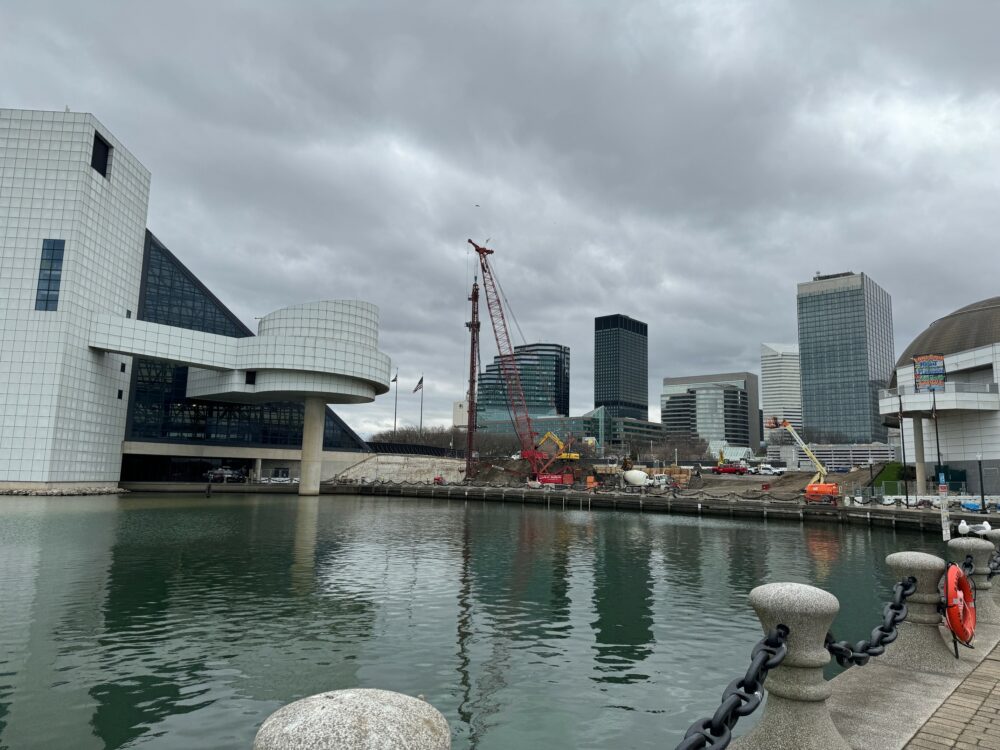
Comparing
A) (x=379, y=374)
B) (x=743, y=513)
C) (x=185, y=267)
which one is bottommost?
(x=743, y=513)

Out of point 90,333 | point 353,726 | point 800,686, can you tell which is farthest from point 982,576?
point 90,333

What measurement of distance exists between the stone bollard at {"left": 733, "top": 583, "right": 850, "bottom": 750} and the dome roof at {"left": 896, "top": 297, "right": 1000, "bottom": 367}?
94.9 meters

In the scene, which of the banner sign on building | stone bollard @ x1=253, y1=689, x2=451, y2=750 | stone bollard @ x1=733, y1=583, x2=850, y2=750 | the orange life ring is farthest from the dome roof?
stone bollard @ x1=253, y1=689, x2=451, y2=750

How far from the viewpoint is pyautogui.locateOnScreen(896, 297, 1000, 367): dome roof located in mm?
81375

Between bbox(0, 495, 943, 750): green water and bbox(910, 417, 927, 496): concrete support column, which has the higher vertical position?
bbox(910, 417, 927, 496): concrete support column

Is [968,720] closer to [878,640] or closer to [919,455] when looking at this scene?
[878,640]

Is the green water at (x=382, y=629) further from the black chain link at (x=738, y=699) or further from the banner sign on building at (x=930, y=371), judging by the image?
the banner sign on building at (x=930, y=371)

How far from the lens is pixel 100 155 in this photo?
86.4 metres

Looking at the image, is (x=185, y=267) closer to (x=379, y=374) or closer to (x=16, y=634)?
(x=379, y=374)

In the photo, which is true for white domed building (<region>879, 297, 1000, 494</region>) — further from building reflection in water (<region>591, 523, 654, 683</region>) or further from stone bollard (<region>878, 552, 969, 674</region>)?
stone bollard (<region>878, 552, 969, 674</region>)

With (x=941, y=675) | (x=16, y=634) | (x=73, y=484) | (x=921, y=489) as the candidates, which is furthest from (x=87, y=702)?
(x=921, y=489)

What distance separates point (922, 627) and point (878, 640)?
6.61ft

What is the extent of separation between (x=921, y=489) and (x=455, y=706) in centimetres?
8300

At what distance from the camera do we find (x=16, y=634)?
18375mm
